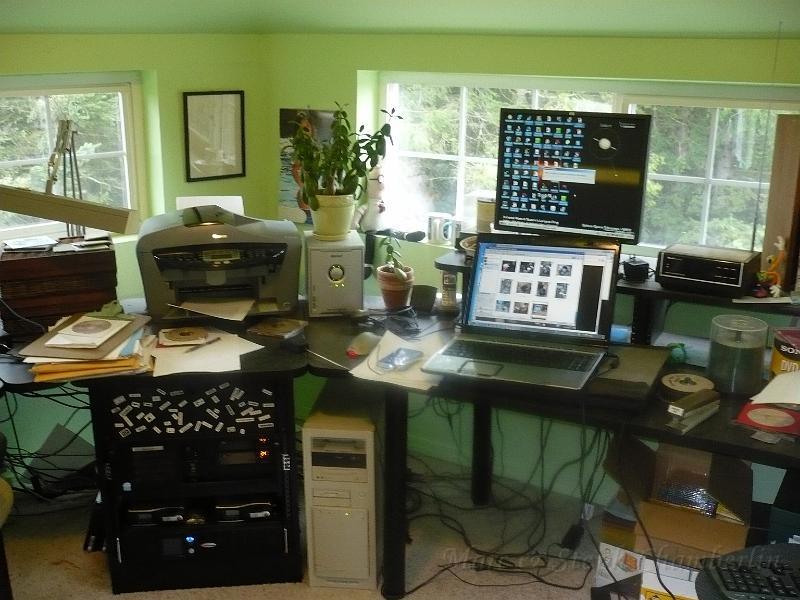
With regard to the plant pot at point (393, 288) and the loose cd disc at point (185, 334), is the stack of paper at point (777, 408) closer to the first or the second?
the plant pot at point (393, 288)

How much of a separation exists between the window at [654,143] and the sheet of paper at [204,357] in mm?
1259

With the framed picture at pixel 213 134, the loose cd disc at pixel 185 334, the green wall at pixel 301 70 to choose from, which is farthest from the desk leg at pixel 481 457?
the framed picture at pixel 213 134

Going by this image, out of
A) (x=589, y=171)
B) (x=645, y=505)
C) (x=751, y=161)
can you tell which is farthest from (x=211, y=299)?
(x=751, y=161)

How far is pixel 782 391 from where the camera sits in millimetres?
2139

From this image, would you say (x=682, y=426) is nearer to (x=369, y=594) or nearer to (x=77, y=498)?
(x=369, y=594)

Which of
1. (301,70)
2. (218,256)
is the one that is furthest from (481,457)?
(301,70)

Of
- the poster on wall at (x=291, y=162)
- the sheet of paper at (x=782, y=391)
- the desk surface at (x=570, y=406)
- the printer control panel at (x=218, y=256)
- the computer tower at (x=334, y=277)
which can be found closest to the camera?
the desk surface at (x=570, y=406)

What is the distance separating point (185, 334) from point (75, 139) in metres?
1.22

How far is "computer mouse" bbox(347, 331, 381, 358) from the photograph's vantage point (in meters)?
2.49

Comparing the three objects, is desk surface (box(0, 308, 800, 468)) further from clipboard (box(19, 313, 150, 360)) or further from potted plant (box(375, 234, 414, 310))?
potted plant (box(375, 234, 414, 310))

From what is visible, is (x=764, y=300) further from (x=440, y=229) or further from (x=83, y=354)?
(x=83, y=354)

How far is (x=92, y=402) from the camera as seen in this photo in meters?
2.48

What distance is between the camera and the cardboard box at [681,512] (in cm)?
239

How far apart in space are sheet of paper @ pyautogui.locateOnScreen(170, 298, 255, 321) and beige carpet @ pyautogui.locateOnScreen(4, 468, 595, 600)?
0.86 m
